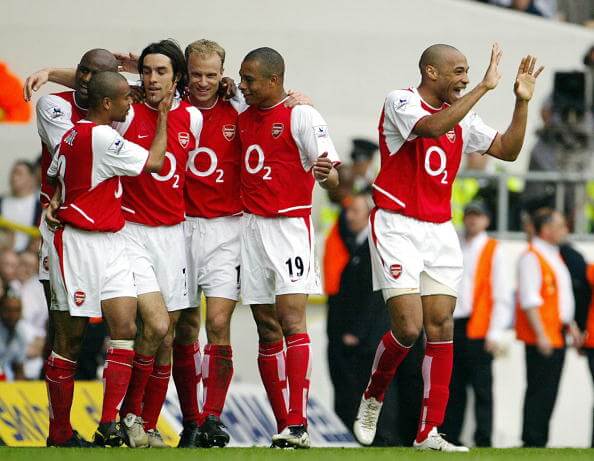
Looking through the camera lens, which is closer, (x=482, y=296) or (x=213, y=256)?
(x=213, y=256)

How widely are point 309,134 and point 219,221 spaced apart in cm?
81

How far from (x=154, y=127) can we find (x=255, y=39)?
288 inches

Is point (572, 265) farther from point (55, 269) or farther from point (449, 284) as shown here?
point (55, 269)

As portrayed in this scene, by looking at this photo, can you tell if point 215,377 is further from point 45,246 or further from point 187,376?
point 45,246

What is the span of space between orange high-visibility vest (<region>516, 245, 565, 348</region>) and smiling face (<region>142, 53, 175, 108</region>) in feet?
17.8

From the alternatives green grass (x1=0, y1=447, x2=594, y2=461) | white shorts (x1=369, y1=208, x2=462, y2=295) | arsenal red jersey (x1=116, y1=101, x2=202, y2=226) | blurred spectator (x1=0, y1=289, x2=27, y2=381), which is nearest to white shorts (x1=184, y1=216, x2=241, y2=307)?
arsenal red jersey (x1=116, y1=101, x2=202, y2=226)

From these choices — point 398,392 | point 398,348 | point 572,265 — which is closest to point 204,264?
point 398,348

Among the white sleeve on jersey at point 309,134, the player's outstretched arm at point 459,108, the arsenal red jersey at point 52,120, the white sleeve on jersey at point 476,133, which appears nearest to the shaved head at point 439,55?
the player's outstretched arm at point 459,108

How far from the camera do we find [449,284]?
10008 millimetres

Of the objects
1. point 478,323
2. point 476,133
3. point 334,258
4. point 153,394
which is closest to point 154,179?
point 153,394

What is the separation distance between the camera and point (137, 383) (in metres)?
10.0

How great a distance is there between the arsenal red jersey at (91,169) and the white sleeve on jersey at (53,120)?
0.18 m

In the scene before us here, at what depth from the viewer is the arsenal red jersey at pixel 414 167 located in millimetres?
9930

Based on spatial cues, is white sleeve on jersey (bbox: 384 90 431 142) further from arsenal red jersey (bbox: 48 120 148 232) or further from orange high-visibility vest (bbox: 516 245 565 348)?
orange high-visibility vest (bbox: 516 245 565 348)
